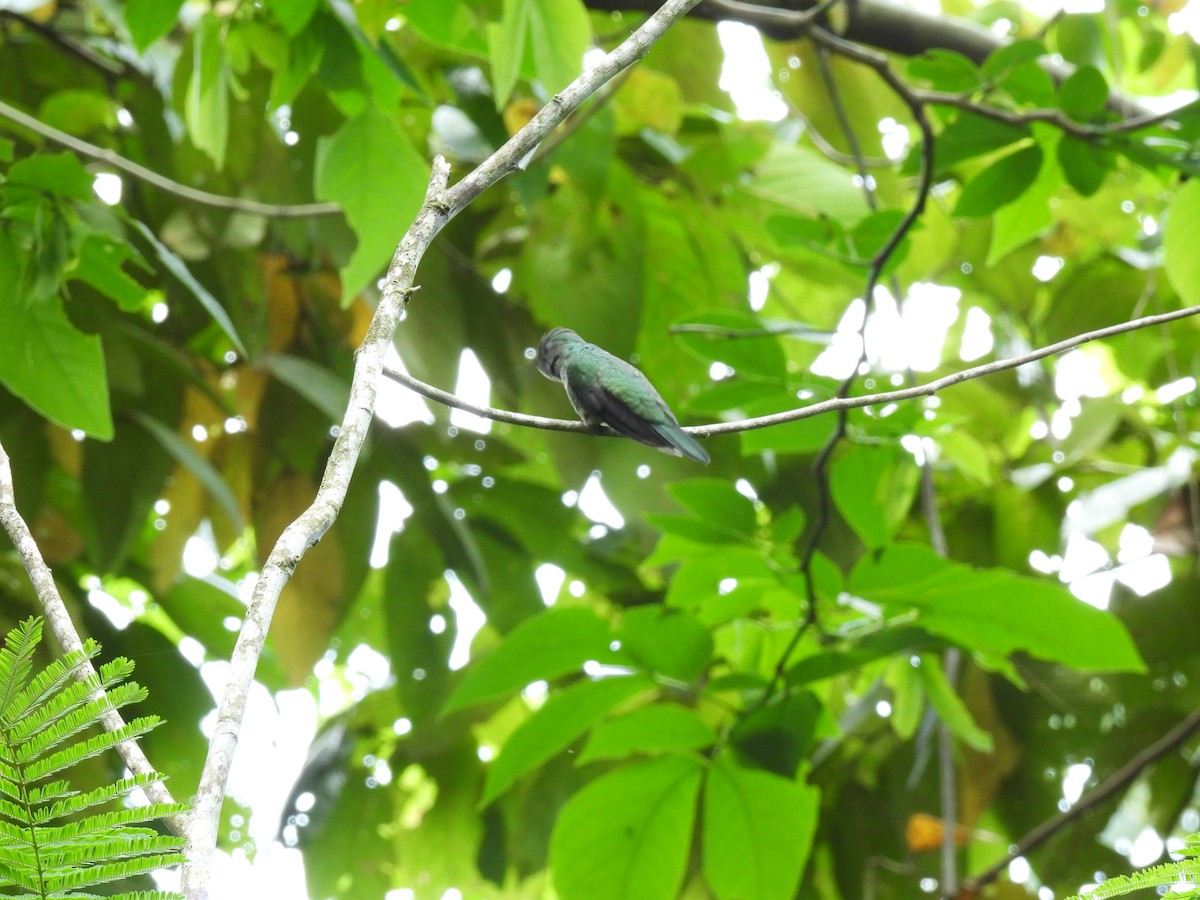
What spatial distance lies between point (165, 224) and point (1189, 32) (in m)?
3.40

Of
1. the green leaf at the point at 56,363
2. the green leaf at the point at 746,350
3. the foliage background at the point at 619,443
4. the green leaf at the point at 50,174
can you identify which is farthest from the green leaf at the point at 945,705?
the green leaf at the point at 50,174

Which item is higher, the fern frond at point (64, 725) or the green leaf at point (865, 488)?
the green leaf at point (865, 488)

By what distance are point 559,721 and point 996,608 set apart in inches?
37.6

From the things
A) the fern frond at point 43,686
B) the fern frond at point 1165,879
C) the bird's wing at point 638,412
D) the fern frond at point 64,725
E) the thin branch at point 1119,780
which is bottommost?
the thin branch at point 1119,780

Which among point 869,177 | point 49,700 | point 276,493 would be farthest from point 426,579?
point 49,700

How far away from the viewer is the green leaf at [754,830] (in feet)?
8.09

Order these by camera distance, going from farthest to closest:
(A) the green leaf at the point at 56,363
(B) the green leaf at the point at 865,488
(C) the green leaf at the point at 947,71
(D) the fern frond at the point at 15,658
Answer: (C) the green leaf at the point at 947,71, (B) the green leaf at the point at 865,488, (A) the green leaf at the point at 56,363, (D) the fern frond at the point at 15,658

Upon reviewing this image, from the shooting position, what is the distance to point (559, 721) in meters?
2.55

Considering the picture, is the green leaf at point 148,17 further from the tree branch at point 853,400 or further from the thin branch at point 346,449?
the tree branch at point 853,400

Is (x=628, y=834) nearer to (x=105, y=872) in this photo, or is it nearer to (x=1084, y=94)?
(x=105, y=872)

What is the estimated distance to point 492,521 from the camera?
139 inches

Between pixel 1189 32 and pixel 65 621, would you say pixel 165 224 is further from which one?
pixel 1189 32

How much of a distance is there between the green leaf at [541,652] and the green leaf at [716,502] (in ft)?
1.03

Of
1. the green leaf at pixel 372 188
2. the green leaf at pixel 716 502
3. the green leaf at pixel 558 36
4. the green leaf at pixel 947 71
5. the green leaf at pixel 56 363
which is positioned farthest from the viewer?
the green leaf at pixel 947 71
